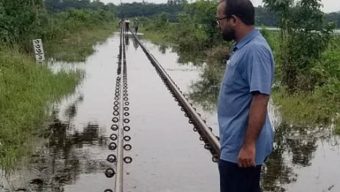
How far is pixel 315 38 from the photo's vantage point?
12562mm

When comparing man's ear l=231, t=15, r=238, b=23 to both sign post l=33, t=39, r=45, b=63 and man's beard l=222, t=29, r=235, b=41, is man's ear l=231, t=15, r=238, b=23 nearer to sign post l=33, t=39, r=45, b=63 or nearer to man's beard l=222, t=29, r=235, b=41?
man's beard l=222, t=29, r=235, b=41

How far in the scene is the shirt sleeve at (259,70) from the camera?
127 inches

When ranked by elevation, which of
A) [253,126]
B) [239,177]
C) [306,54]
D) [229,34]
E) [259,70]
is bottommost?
[306,54]

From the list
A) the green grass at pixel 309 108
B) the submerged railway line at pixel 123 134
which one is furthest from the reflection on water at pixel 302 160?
the submerged railway line at pixel 123 134

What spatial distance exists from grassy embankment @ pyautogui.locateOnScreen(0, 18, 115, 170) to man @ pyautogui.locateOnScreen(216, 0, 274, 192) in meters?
3.53

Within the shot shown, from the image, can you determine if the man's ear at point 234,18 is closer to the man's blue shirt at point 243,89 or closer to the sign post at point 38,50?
the man's blue shirt at point 243,89

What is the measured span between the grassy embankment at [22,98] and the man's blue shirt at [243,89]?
3531 millimetres

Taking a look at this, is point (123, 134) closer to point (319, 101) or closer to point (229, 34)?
point (319, 101)

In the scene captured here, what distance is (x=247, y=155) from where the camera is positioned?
3.28 meters

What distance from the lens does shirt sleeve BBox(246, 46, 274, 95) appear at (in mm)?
3232

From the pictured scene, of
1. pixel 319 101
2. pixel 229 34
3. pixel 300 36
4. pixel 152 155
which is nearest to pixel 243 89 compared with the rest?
pixel 229 34

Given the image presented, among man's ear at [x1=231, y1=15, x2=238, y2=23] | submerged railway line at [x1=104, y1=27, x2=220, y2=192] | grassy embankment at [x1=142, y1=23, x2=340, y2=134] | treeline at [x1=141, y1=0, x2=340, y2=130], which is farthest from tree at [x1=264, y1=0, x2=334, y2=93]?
man's ear at [x1=231, y1=15, x2=238, y2=23]

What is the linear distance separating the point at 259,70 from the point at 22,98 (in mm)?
7223

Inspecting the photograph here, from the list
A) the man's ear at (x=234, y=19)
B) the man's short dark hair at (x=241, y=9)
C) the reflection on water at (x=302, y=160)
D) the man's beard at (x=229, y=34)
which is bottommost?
the reflection on water at (x=302, y=160)
